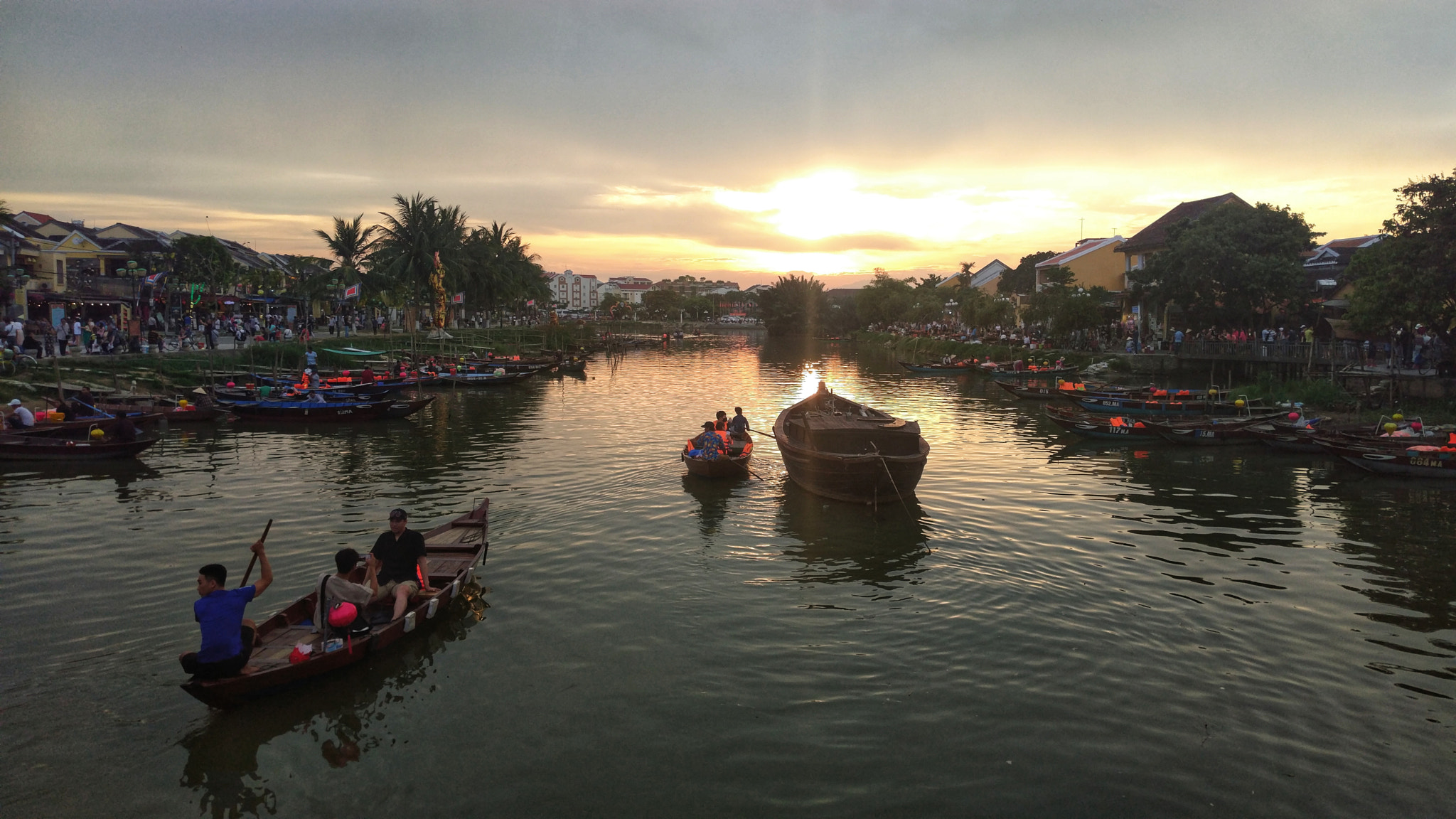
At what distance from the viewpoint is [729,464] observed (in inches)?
811

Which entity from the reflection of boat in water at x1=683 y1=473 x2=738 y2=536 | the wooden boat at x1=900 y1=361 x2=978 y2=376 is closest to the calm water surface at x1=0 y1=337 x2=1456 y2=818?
the reflection of boat in water at x1=683 y1=473 x2=738 y2=536

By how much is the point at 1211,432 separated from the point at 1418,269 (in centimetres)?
847

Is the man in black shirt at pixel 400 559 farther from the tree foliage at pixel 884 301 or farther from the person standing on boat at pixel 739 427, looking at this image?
the tree foliage at pixel 884 301

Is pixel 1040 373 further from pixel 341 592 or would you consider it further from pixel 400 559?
pixel 341 592

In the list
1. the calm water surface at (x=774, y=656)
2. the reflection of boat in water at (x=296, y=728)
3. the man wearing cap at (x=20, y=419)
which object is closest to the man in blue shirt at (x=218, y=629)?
the reflection of boat in water at (x=296, y=728)

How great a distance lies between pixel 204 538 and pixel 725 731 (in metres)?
12.2

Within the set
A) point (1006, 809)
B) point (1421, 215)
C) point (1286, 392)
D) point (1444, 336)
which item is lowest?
point (1006, 809)

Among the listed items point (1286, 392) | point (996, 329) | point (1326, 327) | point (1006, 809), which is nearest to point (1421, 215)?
point (1286, 392)

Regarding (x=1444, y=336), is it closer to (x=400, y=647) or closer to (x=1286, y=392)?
(x=1286, y=392)

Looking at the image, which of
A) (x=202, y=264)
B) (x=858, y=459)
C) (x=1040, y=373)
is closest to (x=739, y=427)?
(x=858, y=459)

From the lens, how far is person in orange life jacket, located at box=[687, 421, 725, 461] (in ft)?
66.4

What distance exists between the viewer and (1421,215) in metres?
26.4

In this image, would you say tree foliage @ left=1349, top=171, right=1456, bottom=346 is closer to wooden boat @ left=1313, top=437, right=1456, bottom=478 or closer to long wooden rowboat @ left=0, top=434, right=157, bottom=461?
wooden boat @ left=1313, top=437, right=1456, bottom=478

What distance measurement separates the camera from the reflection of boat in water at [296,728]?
25.3 ft
